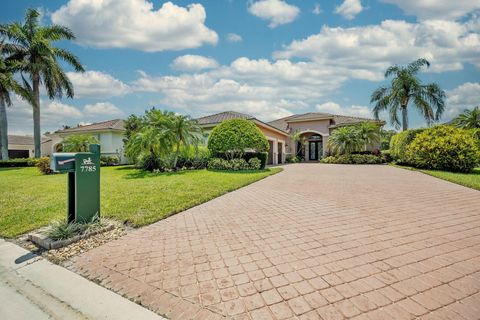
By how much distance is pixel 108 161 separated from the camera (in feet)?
77.7

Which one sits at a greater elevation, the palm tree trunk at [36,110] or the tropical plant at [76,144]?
the palm tree trunk at [36,110]

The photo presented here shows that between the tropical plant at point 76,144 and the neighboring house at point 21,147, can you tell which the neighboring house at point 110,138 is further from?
the neighboring house at point 21,147

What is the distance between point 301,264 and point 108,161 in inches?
953

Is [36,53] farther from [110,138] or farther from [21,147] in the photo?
[21,147]

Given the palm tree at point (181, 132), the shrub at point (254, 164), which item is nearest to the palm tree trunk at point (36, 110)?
the palm tree at point (181, 132)

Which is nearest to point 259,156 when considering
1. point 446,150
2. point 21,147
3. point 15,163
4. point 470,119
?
point 446,150

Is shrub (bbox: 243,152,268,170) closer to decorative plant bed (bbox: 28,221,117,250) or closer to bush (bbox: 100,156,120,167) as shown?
decorative plant bed (bbox: 28,221,117,250)

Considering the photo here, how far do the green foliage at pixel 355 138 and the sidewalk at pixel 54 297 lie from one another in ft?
79.5

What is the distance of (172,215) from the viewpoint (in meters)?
6.10

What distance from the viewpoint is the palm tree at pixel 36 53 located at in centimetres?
2194

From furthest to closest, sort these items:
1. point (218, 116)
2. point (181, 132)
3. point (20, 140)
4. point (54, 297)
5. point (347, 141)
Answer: point (20, 140), point (347, 141), point (218, 116), point (181, 132), point (54, 297)

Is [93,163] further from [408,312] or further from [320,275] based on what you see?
[408,312]

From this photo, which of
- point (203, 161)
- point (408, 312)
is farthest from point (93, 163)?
point (203, 161)

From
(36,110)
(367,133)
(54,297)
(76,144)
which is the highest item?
(36,110)
